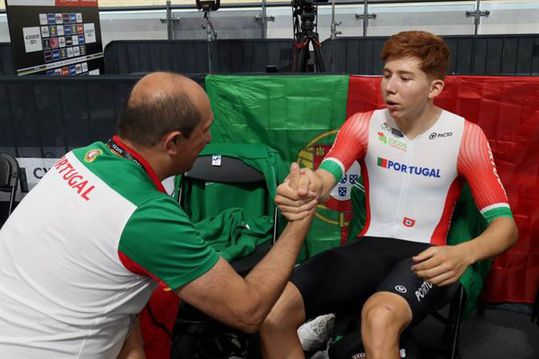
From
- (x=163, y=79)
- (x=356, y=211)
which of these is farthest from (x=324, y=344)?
(x=163, y=79)

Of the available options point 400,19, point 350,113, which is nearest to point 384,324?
point 350,113

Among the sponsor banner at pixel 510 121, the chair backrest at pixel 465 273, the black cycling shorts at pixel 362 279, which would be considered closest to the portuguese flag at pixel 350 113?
the sponsor banner at pixel 510 121

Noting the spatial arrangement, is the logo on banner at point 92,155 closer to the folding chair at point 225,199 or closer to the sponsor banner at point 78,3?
the folding chair at point 225,199

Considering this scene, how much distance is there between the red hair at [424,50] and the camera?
2359 millimetres

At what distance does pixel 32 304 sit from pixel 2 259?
206mm

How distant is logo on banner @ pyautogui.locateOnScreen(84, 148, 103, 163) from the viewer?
1643 millimetres

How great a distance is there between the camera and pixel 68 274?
59.5 inches

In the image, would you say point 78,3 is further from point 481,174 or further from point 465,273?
point 465,273

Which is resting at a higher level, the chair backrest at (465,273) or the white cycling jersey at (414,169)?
the white cycling jersey at (414,169)

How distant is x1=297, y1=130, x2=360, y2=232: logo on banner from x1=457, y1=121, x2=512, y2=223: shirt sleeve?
85 cm

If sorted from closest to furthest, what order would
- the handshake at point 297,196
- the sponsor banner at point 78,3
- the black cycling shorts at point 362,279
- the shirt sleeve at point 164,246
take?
1. the shirt sleeve at point 164,246
2. the handshake at point 297,196
3. the black cycling shorts at point 362,279
4. the sponsor banner at point 78,3

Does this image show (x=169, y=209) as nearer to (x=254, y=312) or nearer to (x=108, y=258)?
(x=108, y=258)

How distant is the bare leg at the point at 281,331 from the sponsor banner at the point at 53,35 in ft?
11.5

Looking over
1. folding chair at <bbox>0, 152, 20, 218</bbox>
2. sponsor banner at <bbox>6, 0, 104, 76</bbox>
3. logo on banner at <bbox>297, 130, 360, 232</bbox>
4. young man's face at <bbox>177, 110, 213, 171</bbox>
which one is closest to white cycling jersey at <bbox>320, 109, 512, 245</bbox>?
logo on banner at <bbox>297, 130, 360, 232</bbox>
